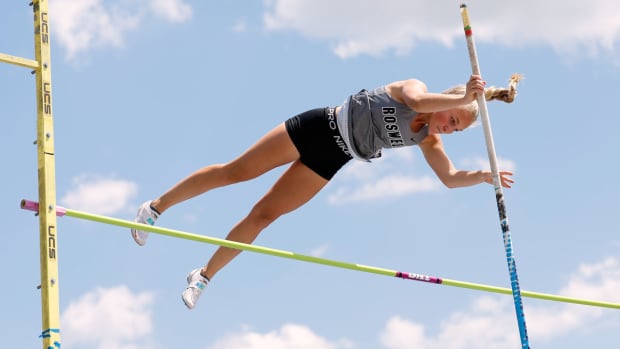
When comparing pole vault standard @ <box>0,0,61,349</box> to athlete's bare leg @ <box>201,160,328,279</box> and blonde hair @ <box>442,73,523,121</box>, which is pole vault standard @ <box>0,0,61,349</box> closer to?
athlete's bare leg @ <box>201,160,328,279</box>

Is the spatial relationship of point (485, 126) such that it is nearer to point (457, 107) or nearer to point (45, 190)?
point (457, 107)

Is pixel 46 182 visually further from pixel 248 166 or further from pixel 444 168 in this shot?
pixel 444 168

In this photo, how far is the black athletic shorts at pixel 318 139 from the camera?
6910 millimetres

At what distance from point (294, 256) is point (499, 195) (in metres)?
1.58

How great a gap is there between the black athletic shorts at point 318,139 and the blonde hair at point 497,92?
2.94ft

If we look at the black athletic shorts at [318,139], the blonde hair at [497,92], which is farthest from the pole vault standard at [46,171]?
the blonde hair at [497,92]

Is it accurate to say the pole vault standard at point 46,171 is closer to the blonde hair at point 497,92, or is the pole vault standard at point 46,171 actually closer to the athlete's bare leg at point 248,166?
the athlete's bare leg at point 248,166

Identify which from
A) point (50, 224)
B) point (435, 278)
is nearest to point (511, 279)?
point (435, 278)

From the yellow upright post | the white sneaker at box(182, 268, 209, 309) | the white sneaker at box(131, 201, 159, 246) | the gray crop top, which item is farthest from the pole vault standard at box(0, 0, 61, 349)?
the gray crop top

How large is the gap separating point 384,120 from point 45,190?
2.61 meters

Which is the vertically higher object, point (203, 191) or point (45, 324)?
point (203, 191)

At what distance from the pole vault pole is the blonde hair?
0.20 metres

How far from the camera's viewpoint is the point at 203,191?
6.97m

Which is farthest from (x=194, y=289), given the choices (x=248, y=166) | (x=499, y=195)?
(x=499, y=195)
